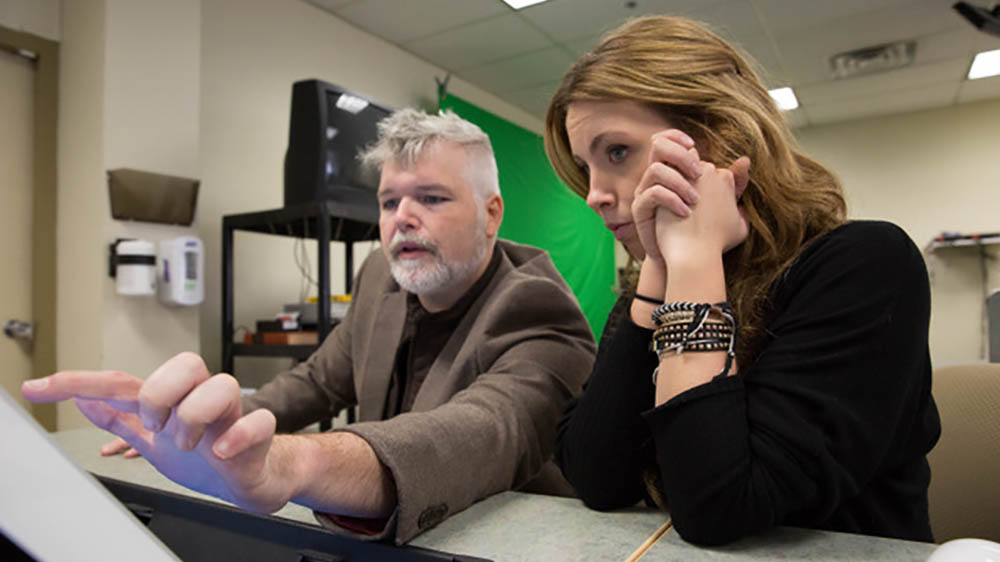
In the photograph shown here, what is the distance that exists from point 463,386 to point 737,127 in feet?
1.92

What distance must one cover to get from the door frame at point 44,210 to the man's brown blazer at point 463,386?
145cm

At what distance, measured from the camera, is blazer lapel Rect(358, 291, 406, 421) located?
4.09 ft

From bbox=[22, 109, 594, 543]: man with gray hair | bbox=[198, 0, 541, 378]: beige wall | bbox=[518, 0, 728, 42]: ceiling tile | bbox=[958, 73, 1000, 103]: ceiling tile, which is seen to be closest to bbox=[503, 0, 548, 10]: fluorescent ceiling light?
bbox=[518, 0, 728, 42]: ceiling tile

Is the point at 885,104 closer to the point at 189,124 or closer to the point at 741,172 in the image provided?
the point at 189,124

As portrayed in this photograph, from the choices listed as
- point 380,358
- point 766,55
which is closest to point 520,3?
point 766,55

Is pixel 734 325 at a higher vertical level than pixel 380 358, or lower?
higher

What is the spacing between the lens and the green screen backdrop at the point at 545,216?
441 centimetres

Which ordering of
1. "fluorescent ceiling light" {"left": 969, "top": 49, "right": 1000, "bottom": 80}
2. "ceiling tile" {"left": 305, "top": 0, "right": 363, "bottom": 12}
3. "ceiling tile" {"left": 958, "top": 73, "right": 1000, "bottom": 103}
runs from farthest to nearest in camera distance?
"ceiling tile" {"left": 958, "top": 73, "right": 1000, "bottom": 103} < "fluorescent ceiling light" {"left": 969, "top": 49, "right": 1000, "bottom": 80} < "ceiling tile" {"left": 305, "top": 0, "right": 363, "bottom": 12}

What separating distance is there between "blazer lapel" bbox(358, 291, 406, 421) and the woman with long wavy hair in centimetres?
52

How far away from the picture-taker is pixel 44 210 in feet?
7.66

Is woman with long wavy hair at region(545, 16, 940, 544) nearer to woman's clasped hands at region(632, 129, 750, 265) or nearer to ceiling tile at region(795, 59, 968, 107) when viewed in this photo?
woman's clasped hands at region(632, 129, 750, 265)

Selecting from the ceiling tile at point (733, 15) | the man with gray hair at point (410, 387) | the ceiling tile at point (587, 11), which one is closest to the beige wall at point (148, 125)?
the man with gray hair at point (410, 387)

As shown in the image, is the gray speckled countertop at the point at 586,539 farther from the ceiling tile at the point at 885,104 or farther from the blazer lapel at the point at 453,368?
the ceiling tile at the point at 885,104

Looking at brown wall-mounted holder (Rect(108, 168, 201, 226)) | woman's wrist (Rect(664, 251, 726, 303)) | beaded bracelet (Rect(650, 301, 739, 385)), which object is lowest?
beaded bracelet (Rect(650, 301, 739, 385))
